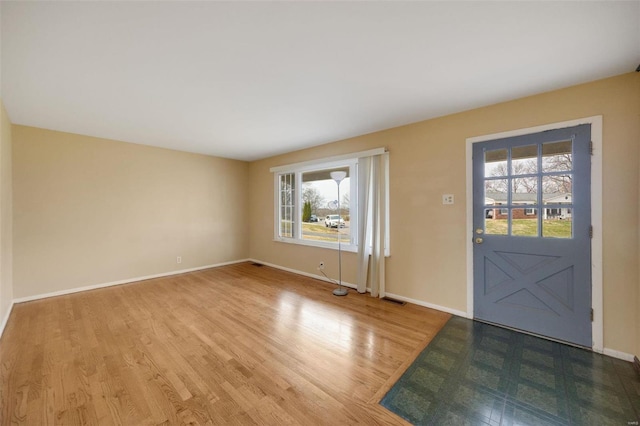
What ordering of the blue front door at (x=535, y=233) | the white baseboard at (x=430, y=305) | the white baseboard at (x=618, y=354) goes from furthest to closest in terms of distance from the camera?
the white baseboard at (x=430, y=305), the blue front door at (x=535, y=233), the white baseboard at (x=618, y=354)

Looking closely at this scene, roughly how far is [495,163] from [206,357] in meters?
3.52

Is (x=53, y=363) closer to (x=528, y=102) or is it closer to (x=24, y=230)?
(x=24, y=230)

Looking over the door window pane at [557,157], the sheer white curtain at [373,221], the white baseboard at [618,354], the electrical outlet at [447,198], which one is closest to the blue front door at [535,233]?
the door window pane at [557,157]

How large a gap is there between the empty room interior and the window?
0.21 ft

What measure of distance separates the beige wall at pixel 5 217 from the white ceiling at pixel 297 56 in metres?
0.31

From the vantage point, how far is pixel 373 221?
11.7ft

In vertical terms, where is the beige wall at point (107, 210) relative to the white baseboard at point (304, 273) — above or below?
above

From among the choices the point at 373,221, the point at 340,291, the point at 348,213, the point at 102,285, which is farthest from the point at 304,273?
the point at 102,285

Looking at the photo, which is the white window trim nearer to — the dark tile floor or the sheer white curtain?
the sheer white curtain

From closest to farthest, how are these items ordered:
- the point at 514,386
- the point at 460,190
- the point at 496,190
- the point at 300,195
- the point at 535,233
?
the point at 514,386 → the point at 535,233 → the point at 496,190 → the point at 460,190 → the point at 300,195

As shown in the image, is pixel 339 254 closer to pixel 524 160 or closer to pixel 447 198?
pixel 447 198

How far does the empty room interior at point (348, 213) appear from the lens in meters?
1.57

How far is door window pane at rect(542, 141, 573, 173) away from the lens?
2.34m

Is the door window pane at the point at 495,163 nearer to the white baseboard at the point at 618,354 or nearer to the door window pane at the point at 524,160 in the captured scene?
the door window pane at the point at 524,160
